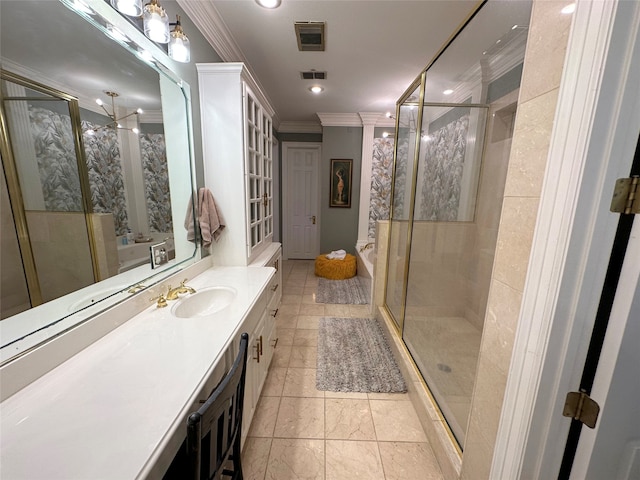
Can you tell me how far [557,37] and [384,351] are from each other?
2.19 m

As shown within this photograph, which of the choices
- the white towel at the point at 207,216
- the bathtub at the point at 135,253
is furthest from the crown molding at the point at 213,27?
the bathtub at the point at 135,253

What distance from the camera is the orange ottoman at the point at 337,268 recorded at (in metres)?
3.93

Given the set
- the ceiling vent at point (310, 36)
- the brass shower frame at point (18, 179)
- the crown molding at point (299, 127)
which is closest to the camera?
the brass shower frame at point (18, 179)

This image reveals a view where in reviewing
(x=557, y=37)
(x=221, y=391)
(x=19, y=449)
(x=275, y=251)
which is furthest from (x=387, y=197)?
(x=19, y=449)

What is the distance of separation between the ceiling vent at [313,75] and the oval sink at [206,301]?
2380mm

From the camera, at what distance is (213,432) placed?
2.39ft

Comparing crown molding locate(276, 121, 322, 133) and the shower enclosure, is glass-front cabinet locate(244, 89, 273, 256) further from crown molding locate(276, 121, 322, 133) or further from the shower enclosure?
crown molding locate(276, 121, 322, 133)

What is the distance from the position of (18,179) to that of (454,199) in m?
2.40

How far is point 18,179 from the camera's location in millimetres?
740

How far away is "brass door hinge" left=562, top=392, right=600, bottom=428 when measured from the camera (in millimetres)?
645

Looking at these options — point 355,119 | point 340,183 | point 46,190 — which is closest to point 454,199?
point 46,190

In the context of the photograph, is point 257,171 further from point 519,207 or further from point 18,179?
point 519,207

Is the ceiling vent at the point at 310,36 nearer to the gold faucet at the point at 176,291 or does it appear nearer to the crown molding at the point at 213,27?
the crown molding at the point at 213,27

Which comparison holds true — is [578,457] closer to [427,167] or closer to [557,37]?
[557,37]
